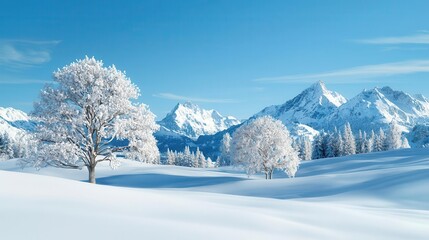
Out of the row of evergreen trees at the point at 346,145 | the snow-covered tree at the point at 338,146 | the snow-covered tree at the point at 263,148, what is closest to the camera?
the snow-covered tree at the point at 263,148

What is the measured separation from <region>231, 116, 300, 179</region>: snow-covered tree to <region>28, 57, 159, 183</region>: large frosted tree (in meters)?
23.4

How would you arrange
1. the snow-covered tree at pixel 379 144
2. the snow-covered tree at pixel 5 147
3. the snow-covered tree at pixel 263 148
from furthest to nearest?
the snow-covered tree at pixel 379 144
the snow-covered tree at pixel 5 147
the snow-covered tree at pixel 263 148

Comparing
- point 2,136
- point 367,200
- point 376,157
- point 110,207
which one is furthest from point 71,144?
point 2,136

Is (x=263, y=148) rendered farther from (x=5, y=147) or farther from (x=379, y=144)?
(x=5, y=147)

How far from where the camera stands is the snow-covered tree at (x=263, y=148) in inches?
1661

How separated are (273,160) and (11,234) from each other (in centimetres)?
3896

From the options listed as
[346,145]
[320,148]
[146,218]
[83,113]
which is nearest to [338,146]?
[346,145]

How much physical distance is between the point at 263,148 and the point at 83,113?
27.0 meters

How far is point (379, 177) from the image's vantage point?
1294 inches

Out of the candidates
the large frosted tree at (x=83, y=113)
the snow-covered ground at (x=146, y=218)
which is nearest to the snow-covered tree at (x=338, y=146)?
the large frosted tree at (x=83, y=113)

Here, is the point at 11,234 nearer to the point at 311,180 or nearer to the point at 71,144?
the point at 71,144

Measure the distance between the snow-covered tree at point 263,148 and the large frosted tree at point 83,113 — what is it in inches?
922

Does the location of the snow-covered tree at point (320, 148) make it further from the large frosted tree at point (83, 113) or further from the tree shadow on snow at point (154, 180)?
the large frosted tree at point (83, 113)

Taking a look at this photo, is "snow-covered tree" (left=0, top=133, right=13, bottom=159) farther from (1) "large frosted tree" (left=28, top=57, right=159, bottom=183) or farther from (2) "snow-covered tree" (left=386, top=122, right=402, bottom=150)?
(2) "snow-covered tree" (left=386, top=122, right=402, bottom=150)
